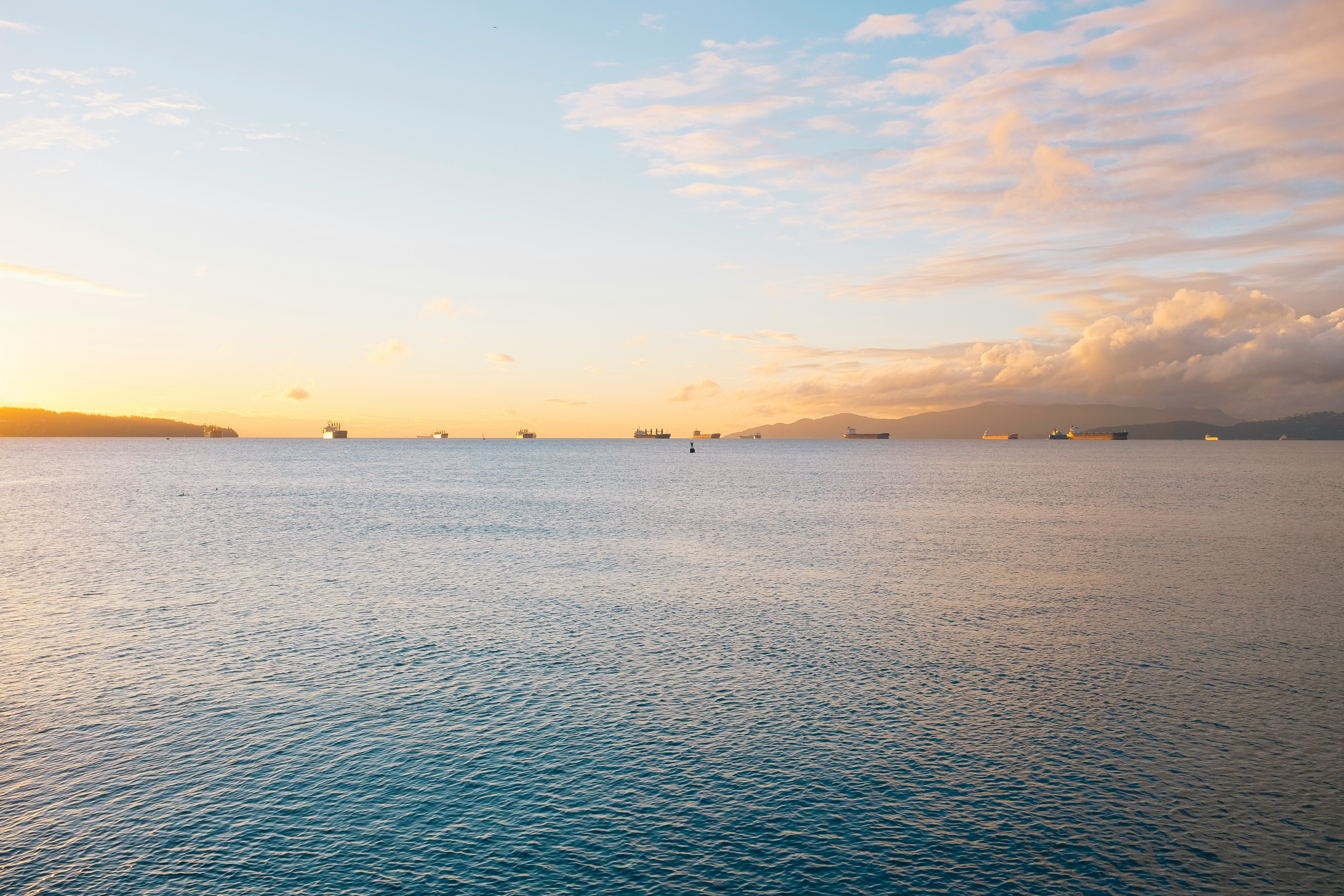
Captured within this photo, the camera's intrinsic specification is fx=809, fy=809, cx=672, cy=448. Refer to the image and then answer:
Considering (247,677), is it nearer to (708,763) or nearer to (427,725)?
(427,725)

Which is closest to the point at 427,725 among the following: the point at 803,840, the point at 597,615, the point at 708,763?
the point at 708,763

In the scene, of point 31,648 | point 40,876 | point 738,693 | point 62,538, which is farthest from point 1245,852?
point 62,538

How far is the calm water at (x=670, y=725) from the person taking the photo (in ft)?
76.7

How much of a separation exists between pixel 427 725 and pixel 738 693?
13897 mm

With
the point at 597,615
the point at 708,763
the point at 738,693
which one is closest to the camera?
the point at 708,763

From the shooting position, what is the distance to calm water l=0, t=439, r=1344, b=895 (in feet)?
76.7

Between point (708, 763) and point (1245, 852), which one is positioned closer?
point (1245, 852)

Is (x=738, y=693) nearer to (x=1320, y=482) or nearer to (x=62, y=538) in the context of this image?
(x=62, y=538)

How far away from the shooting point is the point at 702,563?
249 feet

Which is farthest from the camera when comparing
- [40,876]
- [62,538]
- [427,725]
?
[62,538]

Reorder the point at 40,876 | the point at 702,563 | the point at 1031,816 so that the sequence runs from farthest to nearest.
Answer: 1. the point at 702,563
2. the point at 1031,816
3. the point at 40,876

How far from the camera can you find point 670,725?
1323 inches

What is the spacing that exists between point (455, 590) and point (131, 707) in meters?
28.0

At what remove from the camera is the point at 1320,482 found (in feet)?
630
